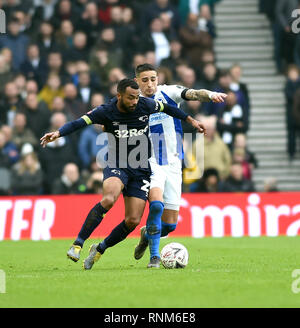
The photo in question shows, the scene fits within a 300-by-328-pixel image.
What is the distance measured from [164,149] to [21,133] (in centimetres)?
766

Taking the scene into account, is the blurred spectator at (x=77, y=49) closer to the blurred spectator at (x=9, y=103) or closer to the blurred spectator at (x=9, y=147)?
the blurred spectator at (x=9, y=103)

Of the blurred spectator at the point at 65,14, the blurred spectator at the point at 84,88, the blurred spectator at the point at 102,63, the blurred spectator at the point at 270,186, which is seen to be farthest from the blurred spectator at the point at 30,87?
the blurred spectator at the point at 270,186

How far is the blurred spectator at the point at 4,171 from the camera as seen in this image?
19.0 meters

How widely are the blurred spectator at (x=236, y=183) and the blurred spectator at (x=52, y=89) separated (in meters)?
4.06

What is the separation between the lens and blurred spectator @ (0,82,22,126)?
1986cm

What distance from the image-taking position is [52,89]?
803 inches

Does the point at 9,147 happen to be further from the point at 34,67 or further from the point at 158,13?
the point at 158,13

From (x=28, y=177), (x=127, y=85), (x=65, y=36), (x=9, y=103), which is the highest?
(x=65, y=36)

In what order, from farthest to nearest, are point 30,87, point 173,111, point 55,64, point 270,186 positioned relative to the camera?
point 55,64
point 30,87
point 270,186
point 173,111

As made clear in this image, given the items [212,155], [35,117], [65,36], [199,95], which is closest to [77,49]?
[65,36]

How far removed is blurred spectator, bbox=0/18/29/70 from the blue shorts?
34.1ft

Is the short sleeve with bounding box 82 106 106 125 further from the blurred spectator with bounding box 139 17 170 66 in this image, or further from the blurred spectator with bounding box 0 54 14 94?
the blurred spectator with bounding box 139 17 170 66

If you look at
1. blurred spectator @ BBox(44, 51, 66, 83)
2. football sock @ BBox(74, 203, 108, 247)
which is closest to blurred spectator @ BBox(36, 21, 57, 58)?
blurred spectator @ BBox(44, 51, 66, 83)
